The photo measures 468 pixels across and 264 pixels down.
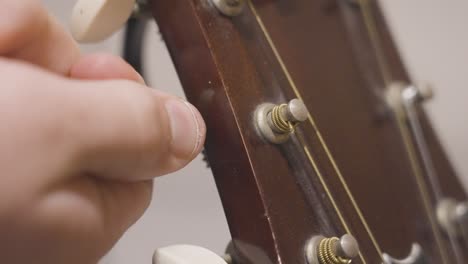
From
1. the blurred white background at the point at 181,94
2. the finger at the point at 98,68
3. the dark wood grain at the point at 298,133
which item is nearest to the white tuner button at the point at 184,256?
the dark wood grain at the point at 298,133

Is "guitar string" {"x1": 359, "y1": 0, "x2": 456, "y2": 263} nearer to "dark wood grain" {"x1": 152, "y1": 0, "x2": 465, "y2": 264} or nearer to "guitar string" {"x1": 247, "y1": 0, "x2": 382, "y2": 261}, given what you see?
"dark wood grain" {"x1": 152, "y1": 0, "x2": 465, "y2": 264}

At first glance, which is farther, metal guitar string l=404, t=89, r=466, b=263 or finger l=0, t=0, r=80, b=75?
metal guitar string l=404, t=89, r=466, b=263

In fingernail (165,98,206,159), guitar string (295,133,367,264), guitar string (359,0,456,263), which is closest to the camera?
fingernail (165,98,206,159)

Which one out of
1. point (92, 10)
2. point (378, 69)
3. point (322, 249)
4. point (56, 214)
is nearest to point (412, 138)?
point (378, 69)

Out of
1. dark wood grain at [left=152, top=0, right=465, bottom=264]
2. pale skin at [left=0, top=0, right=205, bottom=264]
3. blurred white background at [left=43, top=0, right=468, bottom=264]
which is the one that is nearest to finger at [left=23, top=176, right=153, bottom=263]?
pale skin at [left=0, top=0, right=205, bottom=264]

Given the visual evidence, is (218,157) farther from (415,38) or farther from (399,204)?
(415,38)

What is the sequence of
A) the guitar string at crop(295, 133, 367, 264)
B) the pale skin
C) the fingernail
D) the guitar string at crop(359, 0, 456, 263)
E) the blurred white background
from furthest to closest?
the blurred white background → the guitar string at crop(359, 0, 456, 263) → the guitar string at crop(295, 133, 367, 264) → the fingernail → the pale skin

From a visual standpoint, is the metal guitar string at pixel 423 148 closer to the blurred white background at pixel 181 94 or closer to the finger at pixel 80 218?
the blurred white background at pixel 181 94
